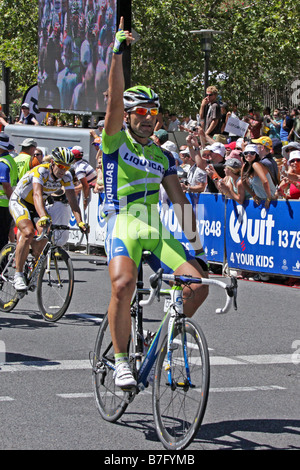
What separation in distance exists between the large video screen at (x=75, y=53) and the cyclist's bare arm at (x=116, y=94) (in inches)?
683

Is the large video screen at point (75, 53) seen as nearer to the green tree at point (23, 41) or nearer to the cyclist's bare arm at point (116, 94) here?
the green tree at point (23, 41)

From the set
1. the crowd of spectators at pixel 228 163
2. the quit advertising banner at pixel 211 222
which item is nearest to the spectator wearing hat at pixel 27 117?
the crowd of spectators at pixel 228 163

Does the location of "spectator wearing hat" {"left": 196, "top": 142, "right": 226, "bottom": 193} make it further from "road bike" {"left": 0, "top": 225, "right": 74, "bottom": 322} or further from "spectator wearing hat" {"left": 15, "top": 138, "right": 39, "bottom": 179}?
"road bike" {"left": 0, "top": 225, "right": 74, "bottom": 322}

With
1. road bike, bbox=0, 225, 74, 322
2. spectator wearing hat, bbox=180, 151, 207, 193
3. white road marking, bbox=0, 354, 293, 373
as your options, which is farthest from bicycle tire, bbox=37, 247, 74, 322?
spectator wearing hat, bbox=180, 151, 207, 193

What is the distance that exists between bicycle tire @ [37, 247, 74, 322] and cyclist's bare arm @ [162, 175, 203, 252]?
13.5ft

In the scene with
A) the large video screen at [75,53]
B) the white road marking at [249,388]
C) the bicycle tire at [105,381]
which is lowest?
the white road marking at [249,388]

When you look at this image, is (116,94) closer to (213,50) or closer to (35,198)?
(35,198)

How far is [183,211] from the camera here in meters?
6.09

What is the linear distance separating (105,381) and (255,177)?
8.20m

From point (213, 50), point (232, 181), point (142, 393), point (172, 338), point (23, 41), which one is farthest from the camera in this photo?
point (23, 41)

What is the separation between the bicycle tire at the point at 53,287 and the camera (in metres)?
10.2

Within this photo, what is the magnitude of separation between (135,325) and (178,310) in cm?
61

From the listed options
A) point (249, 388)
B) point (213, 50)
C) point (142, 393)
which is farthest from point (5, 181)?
point (213, 50)
